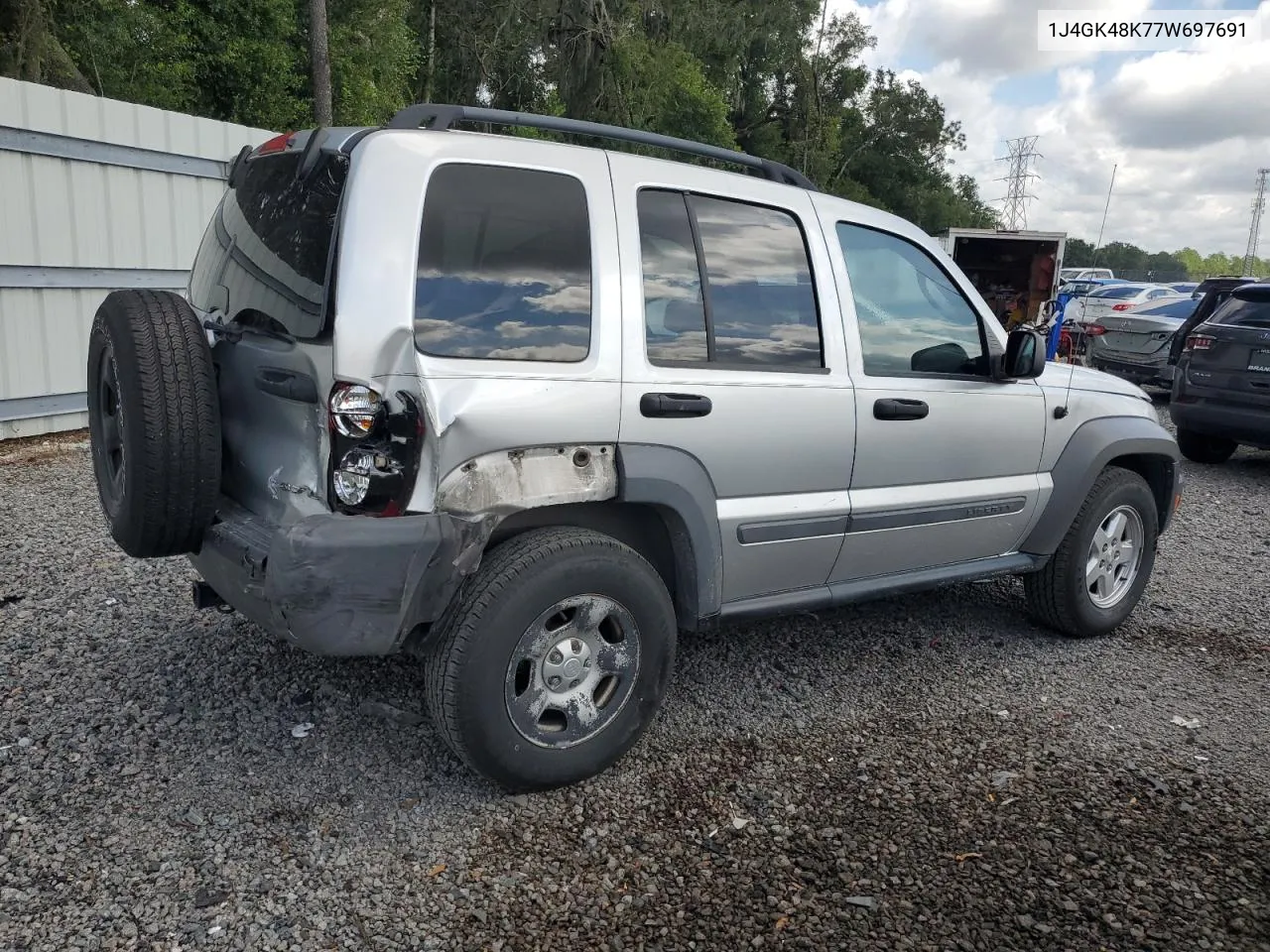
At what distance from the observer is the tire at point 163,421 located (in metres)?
2.92

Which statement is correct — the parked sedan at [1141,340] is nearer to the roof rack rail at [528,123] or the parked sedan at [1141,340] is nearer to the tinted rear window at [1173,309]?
the tinted rear window at [1173,309]

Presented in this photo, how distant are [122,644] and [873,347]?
10.6 feet

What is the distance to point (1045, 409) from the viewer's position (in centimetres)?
431

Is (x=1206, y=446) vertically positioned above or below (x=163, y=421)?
below

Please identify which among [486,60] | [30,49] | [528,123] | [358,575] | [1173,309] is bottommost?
[358,575]

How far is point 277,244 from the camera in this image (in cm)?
307

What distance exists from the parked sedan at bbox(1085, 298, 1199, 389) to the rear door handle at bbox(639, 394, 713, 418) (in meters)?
11.4

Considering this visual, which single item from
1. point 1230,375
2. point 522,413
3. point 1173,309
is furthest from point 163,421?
point 1173,309

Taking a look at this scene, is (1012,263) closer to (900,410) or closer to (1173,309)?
(1173,309)

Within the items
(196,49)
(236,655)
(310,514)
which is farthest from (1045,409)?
(196,49)

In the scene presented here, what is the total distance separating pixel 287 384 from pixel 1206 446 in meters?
9.32

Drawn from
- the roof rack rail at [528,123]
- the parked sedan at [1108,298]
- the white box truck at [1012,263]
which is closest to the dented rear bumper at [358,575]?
the roof rack rail at [528,123]

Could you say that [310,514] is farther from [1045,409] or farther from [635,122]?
[635,122]

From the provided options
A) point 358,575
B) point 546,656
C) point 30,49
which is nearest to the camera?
point 358,575
